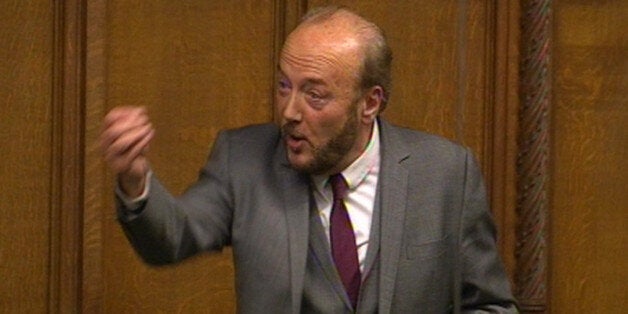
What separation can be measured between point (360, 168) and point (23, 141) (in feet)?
2.78

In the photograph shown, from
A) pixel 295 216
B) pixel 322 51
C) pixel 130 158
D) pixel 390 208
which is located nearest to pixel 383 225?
pixel 390 208

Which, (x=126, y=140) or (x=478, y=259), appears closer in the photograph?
(x=126, y=140)

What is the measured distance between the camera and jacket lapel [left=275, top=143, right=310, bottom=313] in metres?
2.59

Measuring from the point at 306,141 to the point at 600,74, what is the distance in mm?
959

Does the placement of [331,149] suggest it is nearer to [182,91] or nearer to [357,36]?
[357,36]

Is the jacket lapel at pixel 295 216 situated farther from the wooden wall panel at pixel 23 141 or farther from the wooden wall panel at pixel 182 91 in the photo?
the wooden wall panel at pixel 23 141

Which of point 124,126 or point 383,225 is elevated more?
point 124,126

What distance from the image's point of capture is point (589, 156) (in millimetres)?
3373

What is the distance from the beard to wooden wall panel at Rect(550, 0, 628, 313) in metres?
0.81

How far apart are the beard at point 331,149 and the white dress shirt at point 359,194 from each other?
0.14 ft

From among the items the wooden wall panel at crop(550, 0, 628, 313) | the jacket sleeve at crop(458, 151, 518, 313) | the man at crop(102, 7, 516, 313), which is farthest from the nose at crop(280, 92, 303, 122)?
the wooden wall panel at crop(550, 0, 628, 313)

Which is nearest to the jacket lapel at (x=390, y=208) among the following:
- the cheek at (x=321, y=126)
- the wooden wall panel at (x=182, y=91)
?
the cheek at (x=321, y=126)

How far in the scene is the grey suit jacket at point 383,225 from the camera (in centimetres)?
260

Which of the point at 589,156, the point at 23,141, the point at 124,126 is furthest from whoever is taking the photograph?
the point at 589,156
